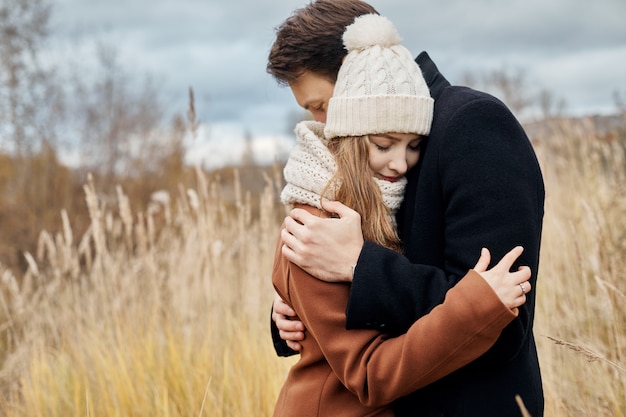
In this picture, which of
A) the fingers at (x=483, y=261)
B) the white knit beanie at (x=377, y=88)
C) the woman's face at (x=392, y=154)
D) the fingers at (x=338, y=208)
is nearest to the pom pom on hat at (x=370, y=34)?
the white knit beanie at (x=377, y=88)

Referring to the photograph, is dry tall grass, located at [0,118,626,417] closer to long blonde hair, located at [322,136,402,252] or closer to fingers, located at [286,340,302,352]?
fingers, located at [286,340,302,352]

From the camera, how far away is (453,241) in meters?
1.48

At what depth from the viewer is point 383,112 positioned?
162 centimetres

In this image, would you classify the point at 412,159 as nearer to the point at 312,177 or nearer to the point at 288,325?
the point at 312,177

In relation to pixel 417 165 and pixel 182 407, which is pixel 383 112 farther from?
pixel 182 407

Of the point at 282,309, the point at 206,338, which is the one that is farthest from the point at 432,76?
the point at 206,338

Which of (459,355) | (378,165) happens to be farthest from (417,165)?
(459,355)

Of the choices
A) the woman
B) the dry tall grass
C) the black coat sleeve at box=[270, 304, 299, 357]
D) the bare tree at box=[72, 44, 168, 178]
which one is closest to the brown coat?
the woman

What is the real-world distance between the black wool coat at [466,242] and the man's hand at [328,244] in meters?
0.05

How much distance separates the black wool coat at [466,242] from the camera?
4.74 ft

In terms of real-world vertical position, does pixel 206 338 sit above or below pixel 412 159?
below

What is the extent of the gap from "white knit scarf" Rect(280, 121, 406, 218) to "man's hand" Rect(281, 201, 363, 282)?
2.0 inches

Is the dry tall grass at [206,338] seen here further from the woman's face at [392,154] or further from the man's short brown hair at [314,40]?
the man's short brown hair at [314,40]

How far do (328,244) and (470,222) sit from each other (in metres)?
0.31
